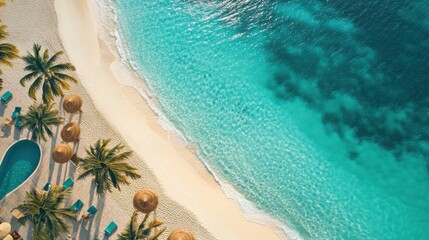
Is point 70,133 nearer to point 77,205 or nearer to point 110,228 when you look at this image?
point 77,205

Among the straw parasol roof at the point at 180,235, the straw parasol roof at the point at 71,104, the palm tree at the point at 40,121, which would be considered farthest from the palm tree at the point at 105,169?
the straw parasol roof at the point at 71,104

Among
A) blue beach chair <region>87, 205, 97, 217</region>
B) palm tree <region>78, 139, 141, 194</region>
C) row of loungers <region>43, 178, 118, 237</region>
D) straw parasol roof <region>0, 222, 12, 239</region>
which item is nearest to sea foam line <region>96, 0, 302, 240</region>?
palm tree <region>78, 139, 141, 194</region>

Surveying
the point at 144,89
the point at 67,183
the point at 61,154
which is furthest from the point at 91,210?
the point at 144,89

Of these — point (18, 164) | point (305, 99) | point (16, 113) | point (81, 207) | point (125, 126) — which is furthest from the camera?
point (305, 99)

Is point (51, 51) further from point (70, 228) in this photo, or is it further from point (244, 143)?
point (244, 143)

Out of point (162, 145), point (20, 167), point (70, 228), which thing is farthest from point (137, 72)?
point (70, 228)

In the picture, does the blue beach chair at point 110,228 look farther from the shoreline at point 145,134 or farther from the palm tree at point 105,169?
the shoreline at point 145,134
